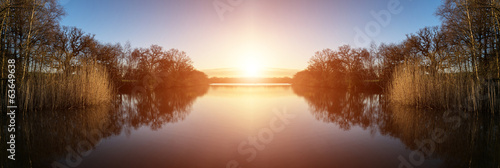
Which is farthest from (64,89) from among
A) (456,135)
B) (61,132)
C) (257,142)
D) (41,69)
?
(456,135)

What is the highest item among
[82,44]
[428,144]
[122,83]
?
[82,44]

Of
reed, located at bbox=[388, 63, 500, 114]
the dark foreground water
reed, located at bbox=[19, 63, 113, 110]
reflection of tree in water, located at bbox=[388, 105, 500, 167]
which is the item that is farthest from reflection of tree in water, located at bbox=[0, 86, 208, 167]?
reed, located at bbox=[388, 63, 500, 114]

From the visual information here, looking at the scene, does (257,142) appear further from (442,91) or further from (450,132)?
(442,91)

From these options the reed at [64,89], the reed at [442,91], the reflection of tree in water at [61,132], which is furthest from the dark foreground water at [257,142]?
the reed at [64,89]

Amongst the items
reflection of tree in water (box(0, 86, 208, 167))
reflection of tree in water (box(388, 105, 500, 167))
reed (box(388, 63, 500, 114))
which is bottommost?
reflection of tree in water (box(388, 105, 500, 167))

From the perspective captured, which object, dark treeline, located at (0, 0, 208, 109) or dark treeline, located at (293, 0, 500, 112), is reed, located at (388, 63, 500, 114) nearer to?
dark treeline, located at (293, 0, 500, 112)

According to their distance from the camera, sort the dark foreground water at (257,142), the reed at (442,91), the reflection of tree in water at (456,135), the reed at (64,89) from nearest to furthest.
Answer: the dark foreground water at (257,142) < the reflection of tree in water at (456,135) < the reed at (442,91) < the reed at (64,89)

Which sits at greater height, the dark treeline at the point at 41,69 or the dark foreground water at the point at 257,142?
the dark treeline at the point at 41,69

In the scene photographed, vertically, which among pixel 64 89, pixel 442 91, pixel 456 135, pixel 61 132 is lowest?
pixel 456 135

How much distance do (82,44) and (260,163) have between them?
26.3 m

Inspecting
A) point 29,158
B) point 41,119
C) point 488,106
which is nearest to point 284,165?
point 29,158

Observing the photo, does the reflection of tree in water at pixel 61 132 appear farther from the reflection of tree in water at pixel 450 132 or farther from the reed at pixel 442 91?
the reed at pixel 442 91

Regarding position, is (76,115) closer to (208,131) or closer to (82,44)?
(208,131)

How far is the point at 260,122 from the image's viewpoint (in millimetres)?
6629
